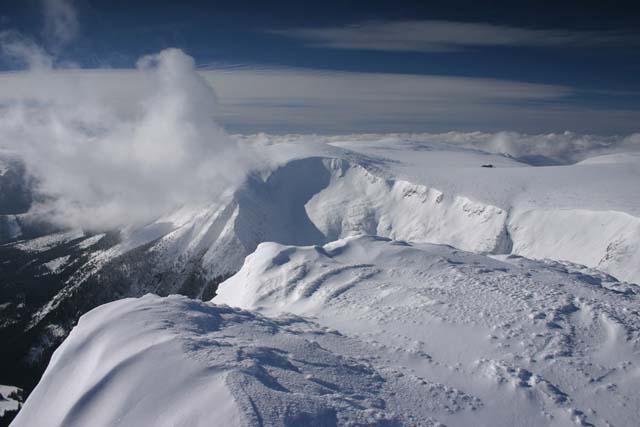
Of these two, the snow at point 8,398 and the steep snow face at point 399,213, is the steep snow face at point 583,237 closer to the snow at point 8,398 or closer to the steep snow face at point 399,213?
the steep snow face at point 399,213

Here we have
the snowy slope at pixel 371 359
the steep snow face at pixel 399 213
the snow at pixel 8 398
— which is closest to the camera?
the snowy slope at pixel 371 359

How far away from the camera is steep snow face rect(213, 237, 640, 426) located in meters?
20.7

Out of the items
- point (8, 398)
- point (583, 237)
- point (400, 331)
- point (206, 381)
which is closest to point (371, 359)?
point (400, 331)

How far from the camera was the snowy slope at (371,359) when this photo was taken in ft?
57.0

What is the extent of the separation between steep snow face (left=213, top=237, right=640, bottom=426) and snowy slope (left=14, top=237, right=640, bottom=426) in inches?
3.7

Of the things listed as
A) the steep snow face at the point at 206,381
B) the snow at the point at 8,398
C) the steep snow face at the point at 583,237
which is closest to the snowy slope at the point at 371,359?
the steep snow face at the point at 206,381

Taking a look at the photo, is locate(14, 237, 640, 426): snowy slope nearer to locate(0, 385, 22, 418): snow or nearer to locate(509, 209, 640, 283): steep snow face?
locate(509, 209, 640, 283): steep snow face

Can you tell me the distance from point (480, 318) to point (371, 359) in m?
8.11

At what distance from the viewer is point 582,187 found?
111 meters

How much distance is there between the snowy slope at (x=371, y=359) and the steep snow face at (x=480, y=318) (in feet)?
0.31

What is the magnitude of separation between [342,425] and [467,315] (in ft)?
45.3

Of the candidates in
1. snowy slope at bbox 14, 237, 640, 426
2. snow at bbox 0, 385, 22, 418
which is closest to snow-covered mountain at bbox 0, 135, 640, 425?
snowy slope at bbox 14, 237, 640, 426

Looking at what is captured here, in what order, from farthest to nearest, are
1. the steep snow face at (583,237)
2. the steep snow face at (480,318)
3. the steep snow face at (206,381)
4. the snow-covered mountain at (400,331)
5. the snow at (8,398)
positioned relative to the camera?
the snow at (8,398), the steep snow face at (583,237), the steep snow face at (480,318), the snow-covered mountain at (400,331), the steep snow face at (206,381)

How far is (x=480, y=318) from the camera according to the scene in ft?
89.6
